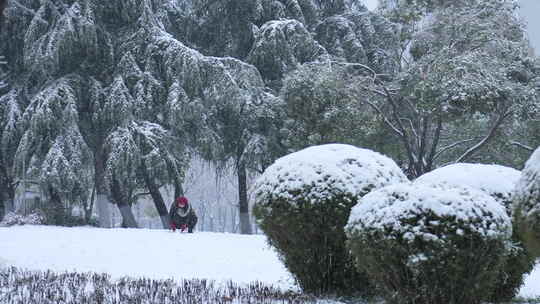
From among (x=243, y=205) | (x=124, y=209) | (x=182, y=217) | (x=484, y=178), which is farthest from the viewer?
(x=243, y=205)

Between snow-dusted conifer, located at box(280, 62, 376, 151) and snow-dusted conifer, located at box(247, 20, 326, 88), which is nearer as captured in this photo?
snow-dusted conifer, located at box(280, 62, 376, 151)

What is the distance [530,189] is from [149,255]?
9898 millimetres

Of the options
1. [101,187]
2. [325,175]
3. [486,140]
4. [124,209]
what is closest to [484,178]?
[325,175]

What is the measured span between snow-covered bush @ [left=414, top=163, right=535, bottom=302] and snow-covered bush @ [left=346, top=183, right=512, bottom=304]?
1.20 meters

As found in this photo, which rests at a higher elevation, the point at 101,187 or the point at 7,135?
the point at 7,135

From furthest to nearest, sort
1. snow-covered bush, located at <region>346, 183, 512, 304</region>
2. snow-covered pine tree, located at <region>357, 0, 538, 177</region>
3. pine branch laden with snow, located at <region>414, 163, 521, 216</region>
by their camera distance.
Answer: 1. snow-covered pine tree, located at <region>357, 0, 538, 177</region>
2. pine branch laden with snow, located at <region>414, 163, 521, 216</region>
3. snow-covered bush, located at <region>346, 183, 512, 304</region>

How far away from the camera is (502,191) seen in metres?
7.86

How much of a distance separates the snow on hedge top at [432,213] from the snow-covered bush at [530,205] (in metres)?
0.98

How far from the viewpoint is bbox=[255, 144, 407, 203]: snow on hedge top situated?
25.6 ft

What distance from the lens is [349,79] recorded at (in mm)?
21891

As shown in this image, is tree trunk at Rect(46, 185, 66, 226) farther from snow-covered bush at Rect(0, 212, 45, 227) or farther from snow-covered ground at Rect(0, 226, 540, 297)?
snow-covered ground at Rect(0, 226, 540, 297)

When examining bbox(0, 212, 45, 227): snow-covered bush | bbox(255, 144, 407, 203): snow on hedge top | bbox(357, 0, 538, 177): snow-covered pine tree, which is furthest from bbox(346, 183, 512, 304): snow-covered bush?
bbox(0, 212, 45, 227): snow-covered bush

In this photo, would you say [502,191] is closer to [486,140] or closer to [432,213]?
[432,213]

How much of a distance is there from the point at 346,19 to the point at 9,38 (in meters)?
13.8
